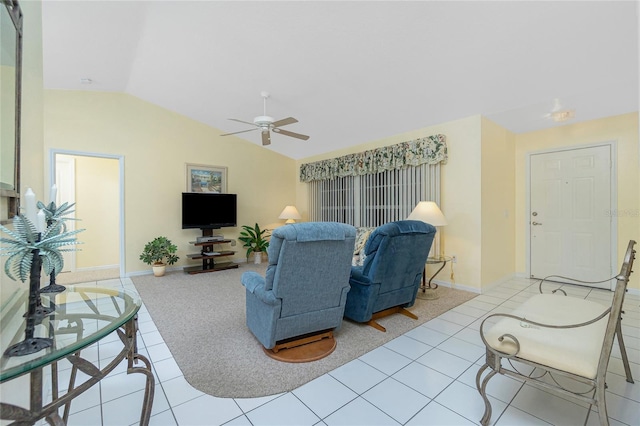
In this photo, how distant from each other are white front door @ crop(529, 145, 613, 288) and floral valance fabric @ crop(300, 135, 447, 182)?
1787mm

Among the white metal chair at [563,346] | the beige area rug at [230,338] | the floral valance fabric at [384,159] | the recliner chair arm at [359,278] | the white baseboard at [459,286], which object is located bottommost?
the beige area rug at [230,338]

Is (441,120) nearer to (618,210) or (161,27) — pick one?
(618,210)

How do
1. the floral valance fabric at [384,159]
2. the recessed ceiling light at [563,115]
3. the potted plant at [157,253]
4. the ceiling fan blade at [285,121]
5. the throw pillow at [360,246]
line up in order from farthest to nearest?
the potted plant at [157,253], the floral valance fabric at [384,159], the throw pillow at [360,246], the recessed ceiling light at [563,115], the ceiling fan blade at [285,121]

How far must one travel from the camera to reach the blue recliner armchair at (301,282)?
1914 mm

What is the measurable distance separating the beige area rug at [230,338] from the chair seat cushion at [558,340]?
3.57 feet

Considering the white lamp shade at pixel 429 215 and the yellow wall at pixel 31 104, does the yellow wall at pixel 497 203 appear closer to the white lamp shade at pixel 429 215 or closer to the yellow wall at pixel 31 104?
the white lamp shade at pixel 429 215

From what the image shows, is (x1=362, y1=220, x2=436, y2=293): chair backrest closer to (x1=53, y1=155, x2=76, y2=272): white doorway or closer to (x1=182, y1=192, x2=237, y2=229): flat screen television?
(x1=182, y1=192, x2=237, y2=229): flat screen television

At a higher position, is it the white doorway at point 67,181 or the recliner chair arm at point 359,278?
the white doorway at point 67,181

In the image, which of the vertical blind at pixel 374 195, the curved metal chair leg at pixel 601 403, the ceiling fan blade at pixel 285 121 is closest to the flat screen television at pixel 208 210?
the vertical blind at pixel 374 195

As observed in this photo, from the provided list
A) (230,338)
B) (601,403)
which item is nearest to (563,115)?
(601,403)

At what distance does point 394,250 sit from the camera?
250cm

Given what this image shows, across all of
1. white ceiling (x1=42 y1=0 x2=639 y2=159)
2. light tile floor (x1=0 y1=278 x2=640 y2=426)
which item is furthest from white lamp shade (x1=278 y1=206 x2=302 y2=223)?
light tile floor (x1=0 y1=278 x2=640 y2=426)


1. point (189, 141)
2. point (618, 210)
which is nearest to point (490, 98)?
point (618, 210)

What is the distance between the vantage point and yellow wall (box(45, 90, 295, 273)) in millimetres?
4355
